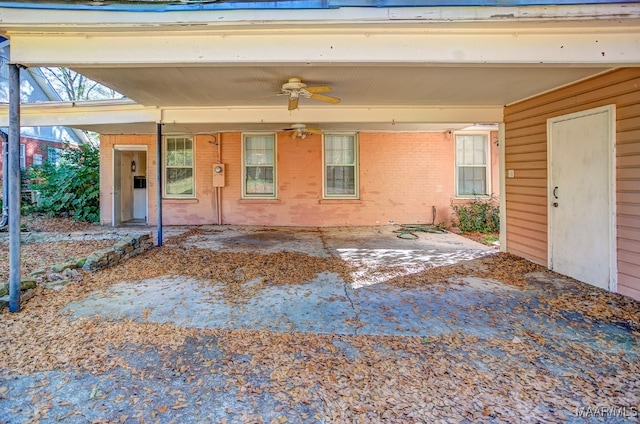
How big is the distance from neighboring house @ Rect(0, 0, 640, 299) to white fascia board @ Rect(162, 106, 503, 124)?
0.03m

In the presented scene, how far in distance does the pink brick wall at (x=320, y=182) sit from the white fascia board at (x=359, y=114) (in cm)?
306

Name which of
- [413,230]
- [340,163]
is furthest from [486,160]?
[340,163]

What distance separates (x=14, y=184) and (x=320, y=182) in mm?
6916

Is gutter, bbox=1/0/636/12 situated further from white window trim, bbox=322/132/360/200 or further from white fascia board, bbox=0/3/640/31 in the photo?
white window trim, bbox=322/132/360/200

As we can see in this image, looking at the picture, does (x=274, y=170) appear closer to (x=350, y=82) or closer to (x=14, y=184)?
(x=350, y=82)

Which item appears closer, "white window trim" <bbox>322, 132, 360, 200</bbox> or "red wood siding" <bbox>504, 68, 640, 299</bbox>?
"red wood siding" <bbox>504, 68, 640, 299</bbox>

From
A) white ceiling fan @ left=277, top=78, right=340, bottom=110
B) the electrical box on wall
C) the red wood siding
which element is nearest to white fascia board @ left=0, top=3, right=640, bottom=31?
white ceiling fan @ left=277, top=78, right=340, bottom=110

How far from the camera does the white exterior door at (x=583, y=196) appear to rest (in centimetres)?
414

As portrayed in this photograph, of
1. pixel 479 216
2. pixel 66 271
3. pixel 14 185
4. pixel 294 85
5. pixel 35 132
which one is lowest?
pixel 66 271

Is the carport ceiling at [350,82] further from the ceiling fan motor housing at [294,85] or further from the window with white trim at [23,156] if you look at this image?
the window with white trim at [23,156]

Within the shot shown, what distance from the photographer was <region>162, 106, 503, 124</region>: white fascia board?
6289mm

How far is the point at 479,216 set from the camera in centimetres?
927

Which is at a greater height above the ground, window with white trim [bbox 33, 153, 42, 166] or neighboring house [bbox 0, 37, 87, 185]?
neighboring house [bbox 0, 37, 87, 185]

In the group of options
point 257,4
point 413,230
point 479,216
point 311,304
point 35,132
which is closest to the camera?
point 257,4
